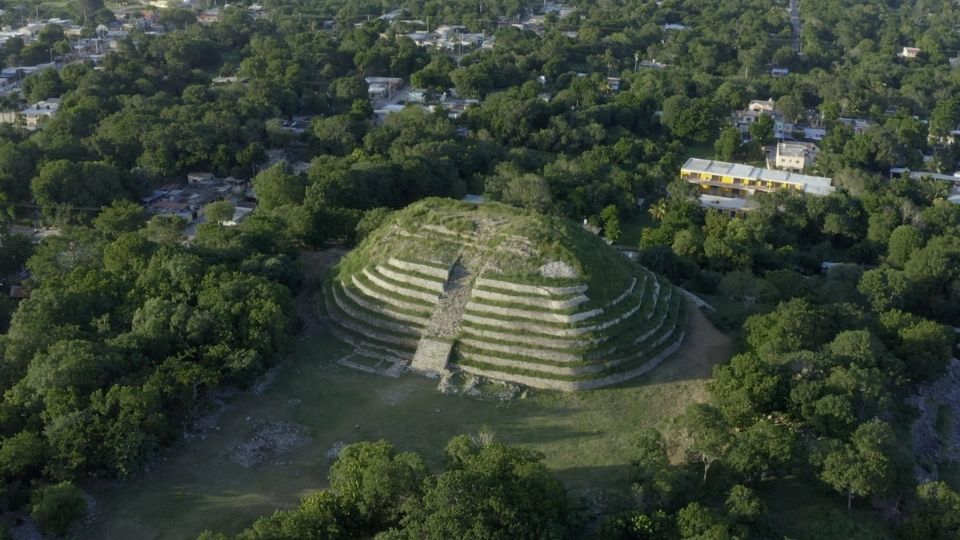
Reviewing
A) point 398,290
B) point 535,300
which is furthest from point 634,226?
point 398,290

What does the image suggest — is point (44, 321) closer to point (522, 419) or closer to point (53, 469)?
point (53, 469)

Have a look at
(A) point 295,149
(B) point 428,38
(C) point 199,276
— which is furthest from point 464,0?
(C) point 199,276

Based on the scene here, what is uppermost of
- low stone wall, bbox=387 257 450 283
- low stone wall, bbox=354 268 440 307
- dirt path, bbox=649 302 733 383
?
low stone wall, bbox=387 257 450 283

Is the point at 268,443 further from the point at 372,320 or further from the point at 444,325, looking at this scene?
the point at 444,325

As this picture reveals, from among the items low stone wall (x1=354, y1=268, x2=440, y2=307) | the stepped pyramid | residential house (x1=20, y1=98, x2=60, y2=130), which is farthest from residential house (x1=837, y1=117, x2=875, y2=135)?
residential house (x1=20, y1=98, x2=60, y2=130)

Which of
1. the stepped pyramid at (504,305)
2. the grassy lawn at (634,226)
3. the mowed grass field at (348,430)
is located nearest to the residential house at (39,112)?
the stepped pyramid at (504,305)

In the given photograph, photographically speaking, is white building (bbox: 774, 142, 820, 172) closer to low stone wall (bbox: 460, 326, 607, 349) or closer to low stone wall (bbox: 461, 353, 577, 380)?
low stone wall (bbox: 460, 326, 607, 349)
